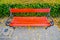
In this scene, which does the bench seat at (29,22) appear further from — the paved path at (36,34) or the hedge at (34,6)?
the hedge at (34,6)

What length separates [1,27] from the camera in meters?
7.57

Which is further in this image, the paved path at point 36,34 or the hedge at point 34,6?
the hedge at point 34,6

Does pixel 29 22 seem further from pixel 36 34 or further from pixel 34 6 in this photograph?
pixel 34 6

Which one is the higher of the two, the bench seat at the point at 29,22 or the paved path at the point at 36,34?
the bench seat at the point at 29,22

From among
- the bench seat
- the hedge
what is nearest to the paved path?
the bench seat

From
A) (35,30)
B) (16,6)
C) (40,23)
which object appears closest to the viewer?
(40,23)

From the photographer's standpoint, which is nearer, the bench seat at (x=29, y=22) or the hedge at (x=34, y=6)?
the bench seat at (x=29, y=22)

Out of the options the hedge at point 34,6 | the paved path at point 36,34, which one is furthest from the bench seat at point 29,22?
the hedge at point 34,6

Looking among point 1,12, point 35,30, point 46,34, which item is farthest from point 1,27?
point 46,34

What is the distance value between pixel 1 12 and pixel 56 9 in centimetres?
246

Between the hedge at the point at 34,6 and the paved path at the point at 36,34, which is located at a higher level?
the hedge at the point at 34,6

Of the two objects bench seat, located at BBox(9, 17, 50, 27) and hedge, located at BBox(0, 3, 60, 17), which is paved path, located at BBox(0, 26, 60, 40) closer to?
bench seat, located at BBox(9, 17, 50, 27)

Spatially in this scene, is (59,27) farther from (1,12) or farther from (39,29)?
(1,12)

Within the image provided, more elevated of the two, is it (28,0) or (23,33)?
(28,0)
